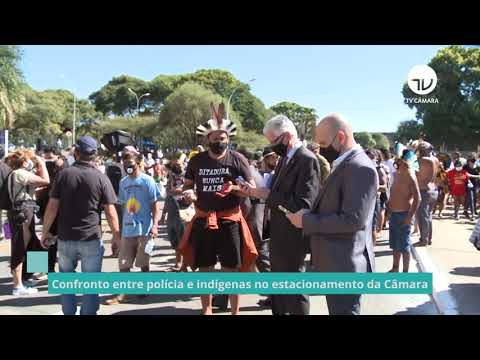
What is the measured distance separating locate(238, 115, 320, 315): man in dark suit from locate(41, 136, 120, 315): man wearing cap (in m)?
1.56

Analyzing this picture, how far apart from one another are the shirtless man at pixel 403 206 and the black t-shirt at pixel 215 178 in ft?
8.69

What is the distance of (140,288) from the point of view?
4391 millimetres

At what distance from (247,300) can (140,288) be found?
1.71 meters

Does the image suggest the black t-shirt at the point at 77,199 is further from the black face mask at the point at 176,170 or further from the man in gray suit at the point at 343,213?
the black face mask at the point at 176,170

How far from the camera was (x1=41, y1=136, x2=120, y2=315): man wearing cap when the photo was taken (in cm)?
432

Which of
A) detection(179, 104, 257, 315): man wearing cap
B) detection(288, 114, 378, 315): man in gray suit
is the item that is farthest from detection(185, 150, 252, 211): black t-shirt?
detection(288, 114, 378, 315): man in gray suit

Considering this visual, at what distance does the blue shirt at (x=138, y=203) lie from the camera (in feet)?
18.8

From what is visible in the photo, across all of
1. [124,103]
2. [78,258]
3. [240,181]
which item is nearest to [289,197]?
[240,181]

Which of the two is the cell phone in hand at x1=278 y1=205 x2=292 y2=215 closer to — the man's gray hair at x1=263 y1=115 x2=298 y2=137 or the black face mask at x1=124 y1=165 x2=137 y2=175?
the man's gray hair at x1=263 y1=115 x2=298 y2=137

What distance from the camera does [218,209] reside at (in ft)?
15.2

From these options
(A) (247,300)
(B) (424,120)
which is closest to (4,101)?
(A) (247,300)
